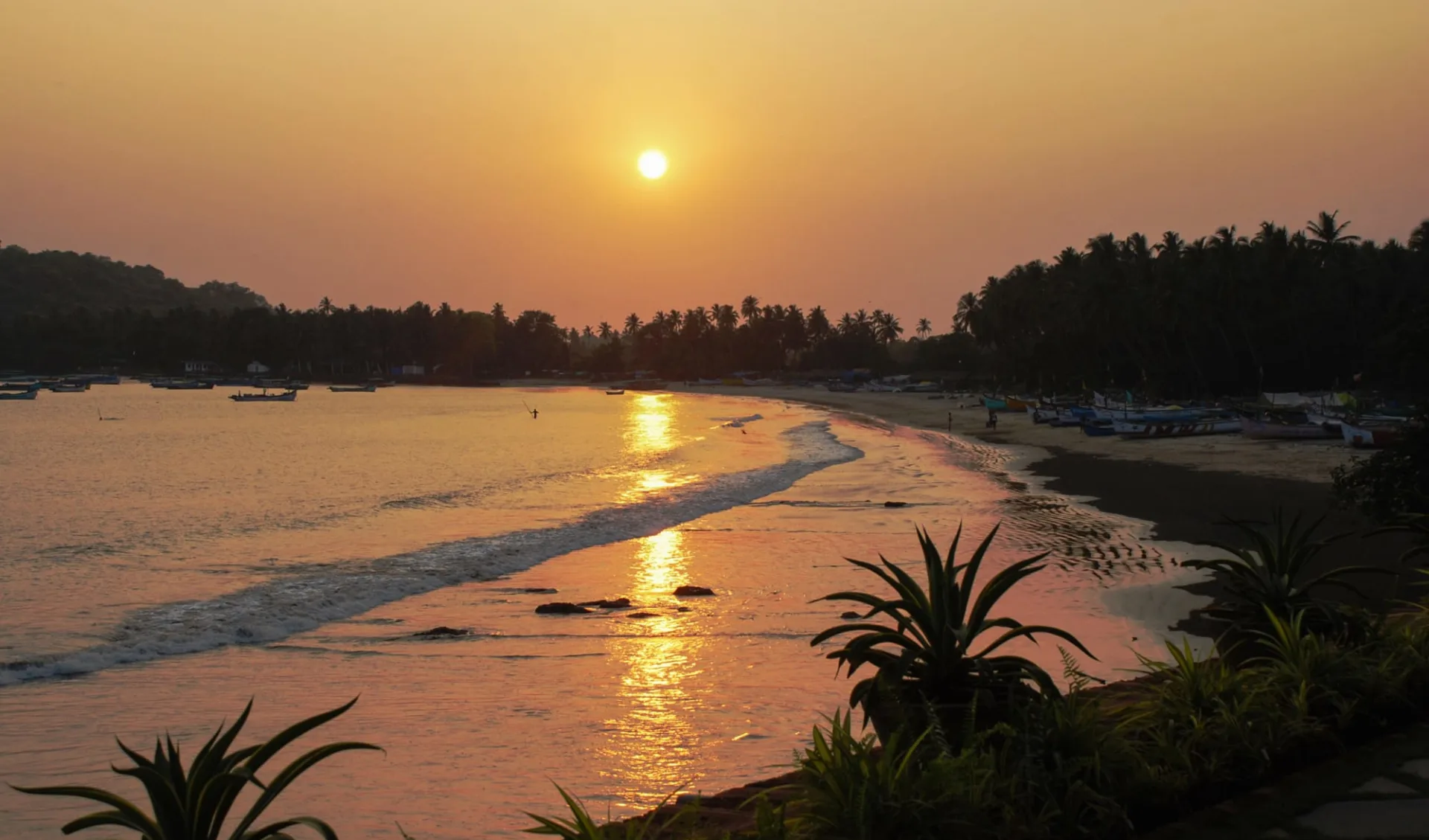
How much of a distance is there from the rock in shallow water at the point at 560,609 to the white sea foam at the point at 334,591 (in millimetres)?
3085

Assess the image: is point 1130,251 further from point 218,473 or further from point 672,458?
point 218,473

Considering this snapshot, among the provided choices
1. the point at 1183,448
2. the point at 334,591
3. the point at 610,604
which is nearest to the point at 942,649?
the point at 610,604

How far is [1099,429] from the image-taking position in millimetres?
54875

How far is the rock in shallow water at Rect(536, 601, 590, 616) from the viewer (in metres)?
15.6

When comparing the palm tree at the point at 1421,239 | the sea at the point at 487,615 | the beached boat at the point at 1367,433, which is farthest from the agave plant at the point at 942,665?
the palm tree at the point at 1421,239

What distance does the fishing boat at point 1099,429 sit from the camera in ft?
178

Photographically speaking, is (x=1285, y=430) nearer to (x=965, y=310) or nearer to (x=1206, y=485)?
(x=1206, y=485)

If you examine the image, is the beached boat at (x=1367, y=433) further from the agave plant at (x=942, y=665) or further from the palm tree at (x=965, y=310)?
the palm tree at (x=965, y=310)

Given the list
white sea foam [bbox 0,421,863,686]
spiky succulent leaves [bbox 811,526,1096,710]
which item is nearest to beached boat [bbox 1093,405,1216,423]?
white sea foam [bbox 0,421,863,686]

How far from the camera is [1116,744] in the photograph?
5047mm

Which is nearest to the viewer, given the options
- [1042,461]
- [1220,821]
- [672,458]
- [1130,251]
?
[1220,821]

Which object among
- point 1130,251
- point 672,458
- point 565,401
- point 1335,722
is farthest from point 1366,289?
point 565,401

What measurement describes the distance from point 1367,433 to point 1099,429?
16.9m

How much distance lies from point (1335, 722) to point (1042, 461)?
39741 millimetres
